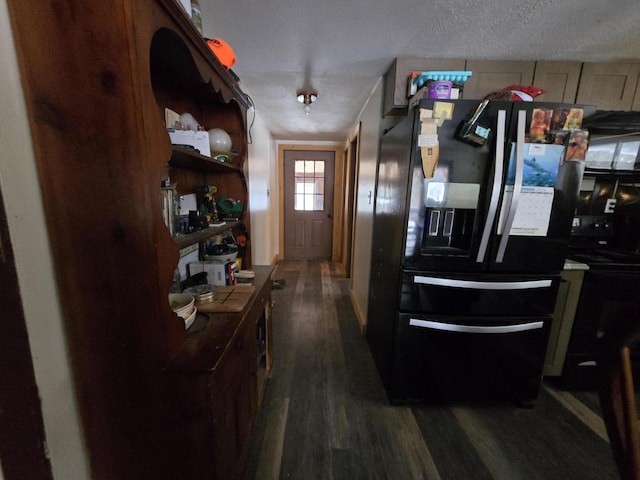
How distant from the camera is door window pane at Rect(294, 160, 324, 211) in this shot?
14.4 feet

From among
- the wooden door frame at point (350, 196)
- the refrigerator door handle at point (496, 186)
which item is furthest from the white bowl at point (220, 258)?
the wooden door frame at point (350, 196)

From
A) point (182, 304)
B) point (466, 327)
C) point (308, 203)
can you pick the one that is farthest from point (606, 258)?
point (308, 203)

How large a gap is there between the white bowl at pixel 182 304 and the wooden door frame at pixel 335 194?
355 centimetres

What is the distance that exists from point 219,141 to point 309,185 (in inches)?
127

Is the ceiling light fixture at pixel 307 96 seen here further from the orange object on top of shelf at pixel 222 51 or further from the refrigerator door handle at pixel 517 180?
the refrigerator door handle at pixel 517 180

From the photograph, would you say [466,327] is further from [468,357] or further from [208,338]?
[208,338]

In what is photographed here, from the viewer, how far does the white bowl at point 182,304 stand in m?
0.85

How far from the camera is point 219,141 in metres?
1.29

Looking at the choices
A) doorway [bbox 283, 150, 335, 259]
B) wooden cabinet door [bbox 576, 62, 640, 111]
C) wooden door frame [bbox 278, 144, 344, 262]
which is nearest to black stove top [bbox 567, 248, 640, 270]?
wooden cabinet door [bbox 576, 62, 640, 111]

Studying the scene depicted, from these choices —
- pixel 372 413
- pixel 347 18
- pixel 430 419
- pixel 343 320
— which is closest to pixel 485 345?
pixel 430 419

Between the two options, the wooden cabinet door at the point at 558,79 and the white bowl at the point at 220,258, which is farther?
the wooden cabinet door at the point at 558,79

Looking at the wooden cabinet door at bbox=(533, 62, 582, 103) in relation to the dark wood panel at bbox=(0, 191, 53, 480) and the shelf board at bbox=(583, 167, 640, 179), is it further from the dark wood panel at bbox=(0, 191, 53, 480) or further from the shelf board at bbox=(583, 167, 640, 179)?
the dark wood panel at bbox=(0, 191, 53, 480)

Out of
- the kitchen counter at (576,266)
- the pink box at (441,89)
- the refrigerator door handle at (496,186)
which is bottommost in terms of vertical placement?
the kitchen counter at (576,266)

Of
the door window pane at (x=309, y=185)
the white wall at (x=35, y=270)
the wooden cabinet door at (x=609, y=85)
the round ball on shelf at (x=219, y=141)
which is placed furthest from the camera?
the door window pane at (x=309, y=185)
